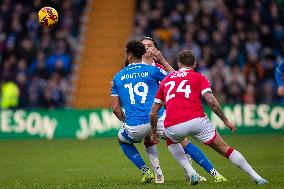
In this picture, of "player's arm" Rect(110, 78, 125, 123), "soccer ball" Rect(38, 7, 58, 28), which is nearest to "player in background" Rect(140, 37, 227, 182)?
"player's arm" Rect(110, 78, 125, 123)

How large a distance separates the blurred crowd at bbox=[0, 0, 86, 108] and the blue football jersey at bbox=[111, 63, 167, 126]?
13.6m

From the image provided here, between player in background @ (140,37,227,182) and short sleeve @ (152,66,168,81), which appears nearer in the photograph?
player in background @ (140,37,227,182)

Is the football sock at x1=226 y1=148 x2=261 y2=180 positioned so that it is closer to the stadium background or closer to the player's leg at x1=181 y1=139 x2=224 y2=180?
the player's leg at x1=181 y1=139 x2=224 y2=180

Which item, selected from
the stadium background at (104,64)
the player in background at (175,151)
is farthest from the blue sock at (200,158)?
the stadium background at (104,64)

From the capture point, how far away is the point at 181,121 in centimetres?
1131

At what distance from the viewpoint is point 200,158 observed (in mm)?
12242

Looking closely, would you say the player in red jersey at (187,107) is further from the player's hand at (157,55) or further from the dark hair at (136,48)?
the player's hand at (157,55)

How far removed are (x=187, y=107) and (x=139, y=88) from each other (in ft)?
3.85

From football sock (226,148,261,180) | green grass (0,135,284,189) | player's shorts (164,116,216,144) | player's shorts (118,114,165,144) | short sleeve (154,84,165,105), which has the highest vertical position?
short sleeve (154,84,165,105)

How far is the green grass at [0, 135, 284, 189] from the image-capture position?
1255 centimetres

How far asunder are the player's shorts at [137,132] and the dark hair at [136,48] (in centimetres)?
99

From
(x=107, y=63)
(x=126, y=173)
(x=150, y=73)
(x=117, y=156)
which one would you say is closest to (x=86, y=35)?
(x=107, y=63)

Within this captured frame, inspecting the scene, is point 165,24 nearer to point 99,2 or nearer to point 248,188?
point 99,2

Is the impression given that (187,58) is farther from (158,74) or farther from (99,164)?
(99,164)
